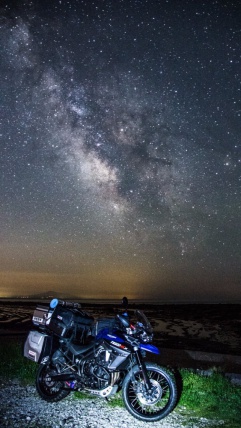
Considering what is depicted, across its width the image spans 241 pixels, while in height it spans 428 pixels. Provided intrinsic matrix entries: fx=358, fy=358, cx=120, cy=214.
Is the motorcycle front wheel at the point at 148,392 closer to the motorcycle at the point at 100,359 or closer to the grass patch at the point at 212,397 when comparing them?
the motorcycle at the point at 100,359

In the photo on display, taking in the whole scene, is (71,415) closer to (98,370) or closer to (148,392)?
(98,370)

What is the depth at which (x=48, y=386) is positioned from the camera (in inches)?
263

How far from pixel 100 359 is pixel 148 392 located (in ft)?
3.23

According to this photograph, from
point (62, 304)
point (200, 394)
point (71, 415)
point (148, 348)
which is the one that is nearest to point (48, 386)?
point (71, 415)

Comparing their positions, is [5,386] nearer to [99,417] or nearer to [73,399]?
[73,399]

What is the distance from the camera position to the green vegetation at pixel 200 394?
6.02m

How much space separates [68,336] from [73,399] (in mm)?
1177

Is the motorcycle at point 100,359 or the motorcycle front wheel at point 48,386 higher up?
the motorcycle at point 100,359

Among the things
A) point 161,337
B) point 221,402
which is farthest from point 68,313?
point 161,337

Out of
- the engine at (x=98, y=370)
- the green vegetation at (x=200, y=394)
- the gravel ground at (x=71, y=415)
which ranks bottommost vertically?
the gravel ground at (x=71, y=415)

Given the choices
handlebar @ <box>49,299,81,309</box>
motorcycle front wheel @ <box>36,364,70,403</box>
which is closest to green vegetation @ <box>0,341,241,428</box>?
motorcycle front wheel @ <box>36,364,70,403</box>

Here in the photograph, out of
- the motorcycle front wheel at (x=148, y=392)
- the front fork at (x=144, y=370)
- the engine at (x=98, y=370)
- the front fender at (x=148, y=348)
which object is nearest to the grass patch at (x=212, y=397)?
the motorcycle front wheel at (x=148, y=392)

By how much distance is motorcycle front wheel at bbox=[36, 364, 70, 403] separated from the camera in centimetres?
657

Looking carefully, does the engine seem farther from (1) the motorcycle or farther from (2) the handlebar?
(2) the handlebar
